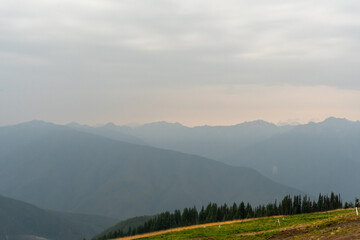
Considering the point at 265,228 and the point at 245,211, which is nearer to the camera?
the point at 265,228

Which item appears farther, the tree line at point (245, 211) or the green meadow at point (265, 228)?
the tree line at point (245, 211)

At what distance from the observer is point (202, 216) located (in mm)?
163250

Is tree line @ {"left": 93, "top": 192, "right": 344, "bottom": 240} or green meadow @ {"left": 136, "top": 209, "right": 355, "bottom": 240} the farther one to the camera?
tree line @ {"left": 93, "top": 192, "right": 344, "bottom": 240}

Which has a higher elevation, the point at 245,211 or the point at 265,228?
the point at 265,228

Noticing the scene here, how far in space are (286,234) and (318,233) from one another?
5.00 metres

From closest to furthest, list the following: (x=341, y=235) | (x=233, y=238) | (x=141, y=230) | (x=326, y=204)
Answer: (x=341, y=235) → (x=233, y=238) → (x=326, y=204) → (x=141, y=230)

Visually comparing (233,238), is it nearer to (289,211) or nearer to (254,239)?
(254,239)

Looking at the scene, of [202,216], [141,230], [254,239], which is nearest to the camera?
[254,239]

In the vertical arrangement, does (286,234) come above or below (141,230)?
above

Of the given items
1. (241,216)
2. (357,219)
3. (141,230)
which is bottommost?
(141,230)

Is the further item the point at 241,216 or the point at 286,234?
the point at 241,216

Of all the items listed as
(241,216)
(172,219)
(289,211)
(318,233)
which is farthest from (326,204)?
(318,233)

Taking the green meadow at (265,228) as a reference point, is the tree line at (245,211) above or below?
below

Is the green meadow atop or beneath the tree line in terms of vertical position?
atop
